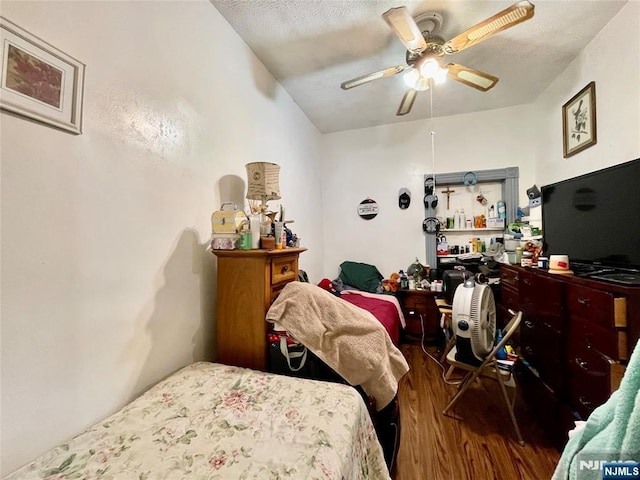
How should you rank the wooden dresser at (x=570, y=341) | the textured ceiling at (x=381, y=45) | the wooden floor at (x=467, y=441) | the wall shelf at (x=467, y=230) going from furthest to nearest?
the wall shelf at (x=467, y=230) < the textured ceiling at (x=381, y=45) < the wooden floor at (x=467, y=441) < the wooden dresser at (x=570, y=341)

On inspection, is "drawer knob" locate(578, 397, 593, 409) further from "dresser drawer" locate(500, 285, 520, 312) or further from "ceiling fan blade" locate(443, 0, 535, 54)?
"ceiling fan blade" locate(443, 0, 535, 54)

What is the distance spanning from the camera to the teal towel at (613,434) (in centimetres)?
45

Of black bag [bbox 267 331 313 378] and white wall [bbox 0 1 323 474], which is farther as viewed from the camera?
black bag [bbox 267 331 313 378]

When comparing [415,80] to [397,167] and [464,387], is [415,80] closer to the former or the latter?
[397,167]

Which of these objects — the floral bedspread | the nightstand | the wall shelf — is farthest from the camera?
the wall shelf

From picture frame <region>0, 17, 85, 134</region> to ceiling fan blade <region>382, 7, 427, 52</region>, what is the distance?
1418mm

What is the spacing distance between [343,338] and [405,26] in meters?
1.73

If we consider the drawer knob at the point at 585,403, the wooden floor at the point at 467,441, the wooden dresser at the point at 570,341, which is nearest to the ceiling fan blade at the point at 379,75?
the wooden dresser at the point at 570,341

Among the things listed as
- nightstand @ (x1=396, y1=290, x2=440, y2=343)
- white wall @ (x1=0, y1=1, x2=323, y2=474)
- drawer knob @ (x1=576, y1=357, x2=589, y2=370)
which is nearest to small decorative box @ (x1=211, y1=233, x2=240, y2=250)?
white wall @ (x1=0, y1=1, x2=323, y2=474)

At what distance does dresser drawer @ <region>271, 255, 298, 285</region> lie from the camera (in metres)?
1.40

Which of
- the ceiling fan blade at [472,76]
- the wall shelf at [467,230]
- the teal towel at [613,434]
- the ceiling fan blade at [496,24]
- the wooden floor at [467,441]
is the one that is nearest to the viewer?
the teal towel at [613,434]

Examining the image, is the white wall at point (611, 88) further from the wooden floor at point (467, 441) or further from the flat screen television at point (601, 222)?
the wooden floor at point (467, 441)

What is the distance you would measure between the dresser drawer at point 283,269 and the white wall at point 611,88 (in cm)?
229

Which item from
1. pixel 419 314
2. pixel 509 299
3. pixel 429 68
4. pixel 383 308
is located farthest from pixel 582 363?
pixel 429 68
